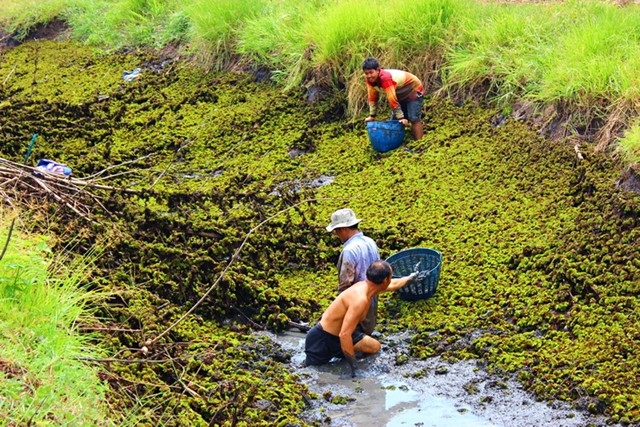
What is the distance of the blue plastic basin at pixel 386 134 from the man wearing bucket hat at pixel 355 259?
2961mm

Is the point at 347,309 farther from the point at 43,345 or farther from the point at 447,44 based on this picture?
the point at 447,44

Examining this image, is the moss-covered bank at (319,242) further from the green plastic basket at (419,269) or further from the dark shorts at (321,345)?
the dark shorts at (321,345)

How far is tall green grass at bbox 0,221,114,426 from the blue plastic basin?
429 centimetres

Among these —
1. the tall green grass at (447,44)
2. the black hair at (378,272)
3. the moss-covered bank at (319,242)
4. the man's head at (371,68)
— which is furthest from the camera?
the man's head at (371,68)

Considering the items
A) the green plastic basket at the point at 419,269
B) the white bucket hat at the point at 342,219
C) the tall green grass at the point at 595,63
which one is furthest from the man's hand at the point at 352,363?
the tall green grass at the point at 595,63

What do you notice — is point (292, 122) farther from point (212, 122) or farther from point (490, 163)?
point (490, 163)

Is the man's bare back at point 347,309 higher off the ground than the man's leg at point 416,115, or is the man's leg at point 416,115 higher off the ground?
the man's bare back at point 347,309

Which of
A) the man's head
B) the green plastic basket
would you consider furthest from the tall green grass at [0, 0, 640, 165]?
the green plastic basket

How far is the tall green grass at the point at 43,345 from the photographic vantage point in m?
3.91

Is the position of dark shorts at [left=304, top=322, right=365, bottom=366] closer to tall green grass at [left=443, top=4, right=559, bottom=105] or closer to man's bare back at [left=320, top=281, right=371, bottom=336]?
man's bare back at [left=320, top=281, right=371, bottom=336]

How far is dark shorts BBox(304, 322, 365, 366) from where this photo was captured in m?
5.70

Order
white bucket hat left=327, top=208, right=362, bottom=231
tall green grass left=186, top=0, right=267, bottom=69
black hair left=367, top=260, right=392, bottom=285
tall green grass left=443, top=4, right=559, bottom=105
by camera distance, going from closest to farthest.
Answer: black hair left=367, top=260, right=392, bottom=285 → white bucket hat left=327, top=208, right=362, bottom=231 → tall green grass left=443, top=4, right=559, bottom=105 → tall green grass left=186, top=0, right=267, bottom=69

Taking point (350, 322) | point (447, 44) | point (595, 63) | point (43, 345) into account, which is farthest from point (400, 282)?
point (447, 44)

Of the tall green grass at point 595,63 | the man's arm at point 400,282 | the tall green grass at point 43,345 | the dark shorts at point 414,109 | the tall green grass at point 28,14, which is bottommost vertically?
the tall green grass at point 28,14
